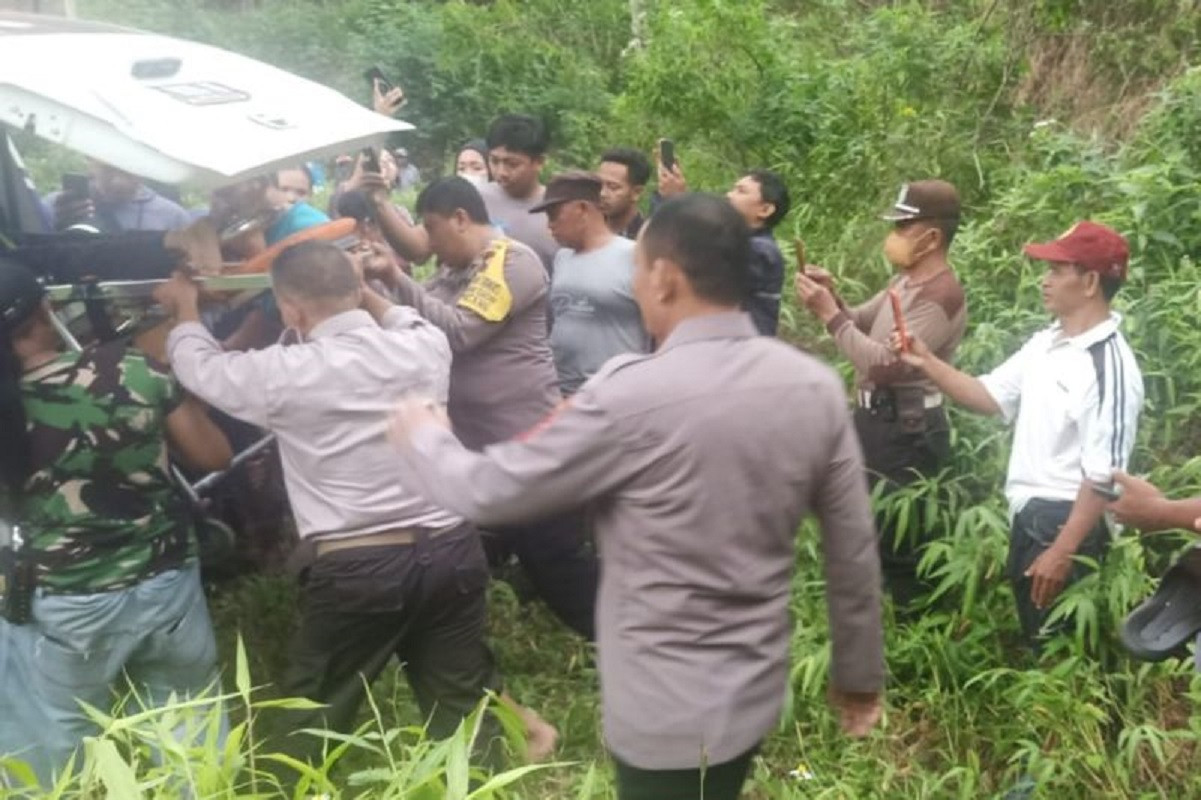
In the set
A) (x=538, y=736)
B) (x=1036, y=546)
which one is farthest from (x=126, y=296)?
(x=1036, y=546)

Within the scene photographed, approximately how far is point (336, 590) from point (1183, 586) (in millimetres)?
2064

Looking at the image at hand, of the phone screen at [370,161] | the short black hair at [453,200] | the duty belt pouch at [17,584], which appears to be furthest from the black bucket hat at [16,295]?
the phone screen at [370,161]

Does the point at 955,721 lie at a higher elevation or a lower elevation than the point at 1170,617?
lower

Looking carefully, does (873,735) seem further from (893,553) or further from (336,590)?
(336,590)

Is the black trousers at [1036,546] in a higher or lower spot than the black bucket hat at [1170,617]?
lower

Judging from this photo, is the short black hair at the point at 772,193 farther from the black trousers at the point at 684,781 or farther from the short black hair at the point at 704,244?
the black trousers at the point at 684,781

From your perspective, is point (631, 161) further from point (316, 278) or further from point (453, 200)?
point (316, 278)

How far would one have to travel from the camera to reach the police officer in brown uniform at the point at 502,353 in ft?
15.6

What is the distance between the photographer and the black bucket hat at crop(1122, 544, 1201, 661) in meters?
3.14

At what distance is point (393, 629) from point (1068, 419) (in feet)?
6.25

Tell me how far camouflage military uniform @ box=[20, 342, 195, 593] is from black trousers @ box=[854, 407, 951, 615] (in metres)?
2.25

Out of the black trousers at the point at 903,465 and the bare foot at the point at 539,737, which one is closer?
the bare foot at the point at 539,737

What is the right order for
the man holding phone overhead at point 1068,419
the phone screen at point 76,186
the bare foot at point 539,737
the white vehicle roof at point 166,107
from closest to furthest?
1. the white vehicle roof at point 166,107
2. the man holding phone overhead at point 1068,419
3. the bare foot at point 539,737
4. the phone screen at point 76,186

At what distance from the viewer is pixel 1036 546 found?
416 centimetres
